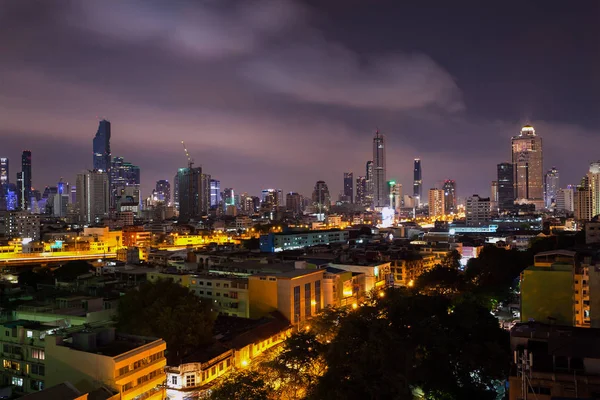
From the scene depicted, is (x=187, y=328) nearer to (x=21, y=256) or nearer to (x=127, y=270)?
(x=127, y=270)

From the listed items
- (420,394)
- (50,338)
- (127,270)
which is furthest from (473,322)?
(127,270)

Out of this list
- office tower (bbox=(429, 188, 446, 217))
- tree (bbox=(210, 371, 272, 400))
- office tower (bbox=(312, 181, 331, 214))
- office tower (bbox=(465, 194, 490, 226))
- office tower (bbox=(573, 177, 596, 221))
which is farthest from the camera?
office tower (bbox=(312, 181, 331, 214))

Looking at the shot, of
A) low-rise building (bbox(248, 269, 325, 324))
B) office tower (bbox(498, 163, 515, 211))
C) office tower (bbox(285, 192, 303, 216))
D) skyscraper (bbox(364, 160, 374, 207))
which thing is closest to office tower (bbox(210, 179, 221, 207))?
office tower (bbox(285, 192, 303, 216))

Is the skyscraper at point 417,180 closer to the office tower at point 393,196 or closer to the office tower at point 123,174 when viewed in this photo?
the office tower at point 393,196

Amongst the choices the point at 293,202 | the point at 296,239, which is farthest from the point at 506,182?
the point at 296,239

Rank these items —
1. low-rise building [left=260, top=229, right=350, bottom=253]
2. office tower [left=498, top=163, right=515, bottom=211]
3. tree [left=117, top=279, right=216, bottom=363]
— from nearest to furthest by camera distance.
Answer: tree [left=117, top=279, right=216, bottom=363] < low-rise building [left=260, top=229, right=350, bottom=253] < office tower [left=498, top=163, right=515, bottom=211]

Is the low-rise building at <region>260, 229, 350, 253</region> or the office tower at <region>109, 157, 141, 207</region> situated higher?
the office tower at <region>109, 157, 141, 207</region>

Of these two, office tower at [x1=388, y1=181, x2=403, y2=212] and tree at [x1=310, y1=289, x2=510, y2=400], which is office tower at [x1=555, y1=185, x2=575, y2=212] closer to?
office tower at [x1=388, y1=181, x2=403, y2=212]
